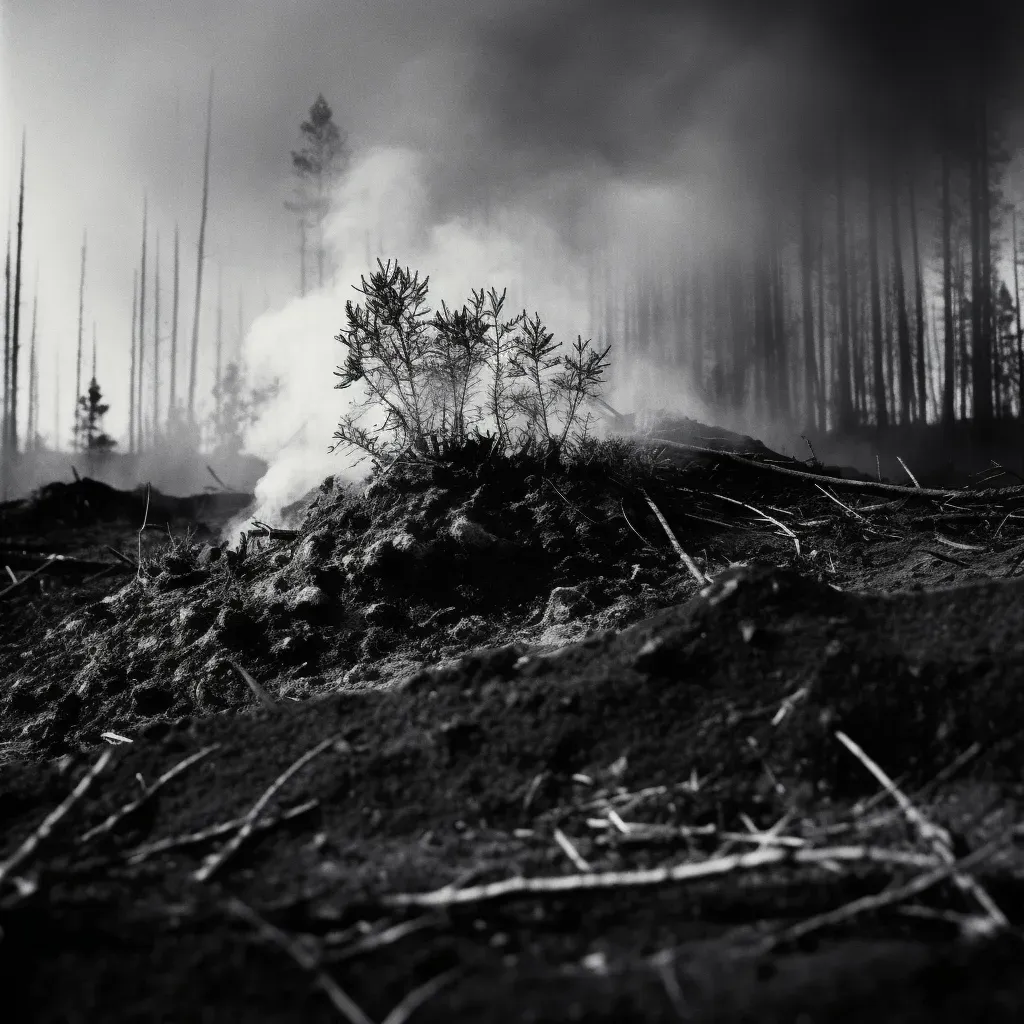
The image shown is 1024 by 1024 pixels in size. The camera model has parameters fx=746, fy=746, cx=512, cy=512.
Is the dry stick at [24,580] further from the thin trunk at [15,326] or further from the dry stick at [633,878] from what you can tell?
the thin trunk at [15,326]

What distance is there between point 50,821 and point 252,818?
576 mm

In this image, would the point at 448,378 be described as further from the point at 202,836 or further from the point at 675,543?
the point at 202,836

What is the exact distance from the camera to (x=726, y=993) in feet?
4.24

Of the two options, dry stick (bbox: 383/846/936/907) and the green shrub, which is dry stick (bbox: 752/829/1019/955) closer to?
dry stick (bbox: 383/846/936/907)

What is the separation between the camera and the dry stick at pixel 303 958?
51.3 inches

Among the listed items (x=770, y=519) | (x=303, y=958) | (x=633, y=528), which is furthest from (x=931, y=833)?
(x=770, y=519)

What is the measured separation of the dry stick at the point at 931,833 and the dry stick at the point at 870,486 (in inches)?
190

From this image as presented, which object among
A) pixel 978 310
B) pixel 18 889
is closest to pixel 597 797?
pixel 18 889

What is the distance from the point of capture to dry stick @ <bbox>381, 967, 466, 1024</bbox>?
129 cm

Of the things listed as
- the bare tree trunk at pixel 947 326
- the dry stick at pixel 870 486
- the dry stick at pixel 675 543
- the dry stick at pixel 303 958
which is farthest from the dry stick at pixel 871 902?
the bare tree trunk at pixel 947 326

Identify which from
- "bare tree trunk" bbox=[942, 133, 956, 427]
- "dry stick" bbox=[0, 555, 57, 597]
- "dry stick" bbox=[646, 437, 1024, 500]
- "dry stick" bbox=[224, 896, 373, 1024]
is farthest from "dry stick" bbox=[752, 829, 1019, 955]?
"bare tree trunk" bbox=[942, 133, 956, 427]

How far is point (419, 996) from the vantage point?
1328 millimetres

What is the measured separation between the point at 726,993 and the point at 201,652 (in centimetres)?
486

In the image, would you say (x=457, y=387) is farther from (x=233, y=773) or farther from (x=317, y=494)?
(x=233, y=773)
